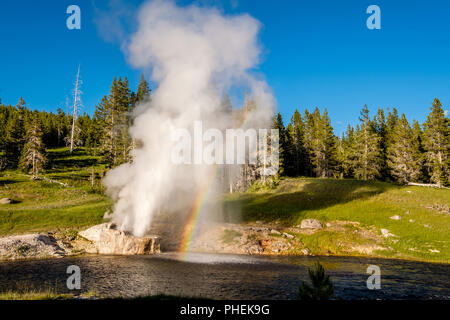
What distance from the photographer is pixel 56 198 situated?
51.0m

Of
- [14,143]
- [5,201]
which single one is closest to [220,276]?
[5,201]

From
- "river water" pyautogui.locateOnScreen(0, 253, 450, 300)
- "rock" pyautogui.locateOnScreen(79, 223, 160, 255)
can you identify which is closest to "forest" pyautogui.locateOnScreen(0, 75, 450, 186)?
"rock" pyautogui.locateOnScreen(79, 223, 160, 255)

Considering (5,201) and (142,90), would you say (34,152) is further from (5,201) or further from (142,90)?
(142,90)

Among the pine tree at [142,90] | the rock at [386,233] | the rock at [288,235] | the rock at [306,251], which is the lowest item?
the rock at [306,251]

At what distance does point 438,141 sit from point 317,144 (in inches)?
1196

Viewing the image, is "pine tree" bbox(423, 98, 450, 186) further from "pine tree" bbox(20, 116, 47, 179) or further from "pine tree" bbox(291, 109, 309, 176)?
"pine tree" bbox(20, 116, 47, 179)

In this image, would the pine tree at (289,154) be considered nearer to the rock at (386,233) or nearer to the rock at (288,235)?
the rock at (386,233)

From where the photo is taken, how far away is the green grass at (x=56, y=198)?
3472cm

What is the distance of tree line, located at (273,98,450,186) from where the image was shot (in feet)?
202

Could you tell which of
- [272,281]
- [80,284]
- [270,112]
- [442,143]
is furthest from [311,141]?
[80,284]

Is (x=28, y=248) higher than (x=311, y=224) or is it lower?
lower

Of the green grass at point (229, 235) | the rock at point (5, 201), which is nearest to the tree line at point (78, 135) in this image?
the rock at point (5, 201)

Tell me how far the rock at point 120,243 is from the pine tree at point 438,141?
60.6m

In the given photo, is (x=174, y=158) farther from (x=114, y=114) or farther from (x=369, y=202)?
(x=114, y=114)
